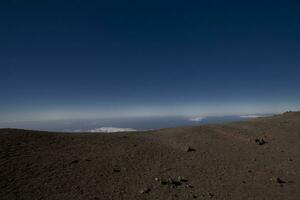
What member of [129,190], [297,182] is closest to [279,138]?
[297,182]

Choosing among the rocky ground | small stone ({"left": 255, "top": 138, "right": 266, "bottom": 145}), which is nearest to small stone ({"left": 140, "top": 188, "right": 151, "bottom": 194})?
the rocky ground

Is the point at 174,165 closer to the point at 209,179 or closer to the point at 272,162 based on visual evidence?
the point at 209,179

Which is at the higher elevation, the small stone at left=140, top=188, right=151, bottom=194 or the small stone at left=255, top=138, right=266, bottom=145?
the small stone at left=255, top=138, right=266, bottom=145

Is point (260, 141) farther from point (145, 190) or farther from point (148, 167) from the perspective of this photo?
point (145, 190)

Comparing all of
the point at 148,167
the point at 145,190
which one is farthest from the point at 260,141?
the point at 145,190

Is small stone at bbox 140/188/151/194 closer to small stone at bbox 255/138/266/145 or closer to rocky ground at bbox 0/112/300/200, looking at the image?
rocky ground at bbox 0/112/300/200

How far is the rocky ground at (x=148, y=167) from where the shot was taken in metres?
8.92

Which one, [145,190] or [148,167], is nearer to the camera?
[145,190]

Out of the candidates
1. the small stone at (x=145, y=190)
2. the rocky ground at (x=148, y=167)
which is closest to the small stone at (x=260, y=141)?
the rocky ground at (x=148, y=167)

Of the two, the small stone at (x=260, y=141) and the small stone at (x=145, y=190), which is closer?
the small stone at (x=145, y=190)

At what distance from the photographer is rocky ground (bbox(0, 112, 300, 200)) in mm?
8922

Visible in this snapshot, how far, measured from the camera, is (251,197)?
8.75 metres

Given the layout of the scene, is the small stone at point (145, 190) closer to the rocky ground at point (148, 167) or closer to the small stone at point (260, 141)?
the rocky ground at point (148, 167)

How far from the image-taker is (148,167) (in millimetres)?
11633
